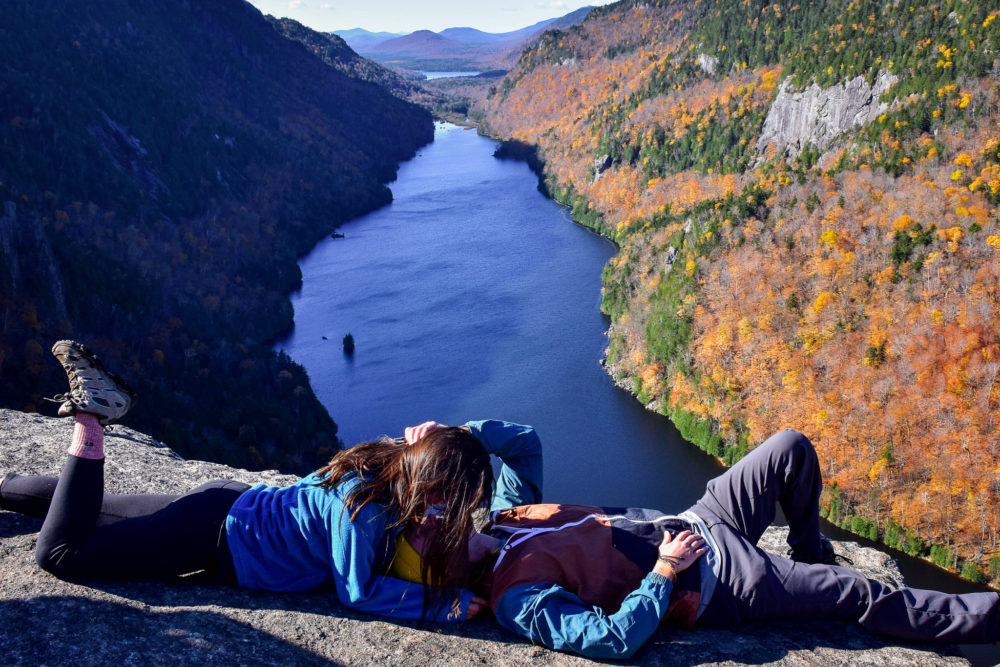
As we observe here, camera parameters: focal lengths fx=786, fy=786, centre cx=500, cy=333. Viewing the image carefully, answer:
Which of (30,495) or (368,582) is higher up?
(30,495)

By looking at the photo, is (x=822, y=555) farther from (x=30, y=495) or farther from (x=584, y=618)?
(x=30, y=495)

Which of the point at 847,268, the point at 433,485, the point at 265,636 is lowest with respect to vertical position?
the point at 847,268

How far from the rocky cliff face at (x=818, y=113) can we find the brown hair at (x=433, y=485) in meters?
53.2

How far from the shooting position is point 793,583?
3.85 m

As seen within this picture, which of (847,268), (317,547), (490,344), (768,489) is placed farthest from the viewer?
(490,344)

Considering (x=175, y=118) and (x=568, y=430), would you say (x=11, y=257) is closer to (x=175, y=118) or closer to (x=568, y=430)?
(x=568, y=430)

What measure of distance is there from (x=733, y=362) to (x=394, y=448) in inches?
1330

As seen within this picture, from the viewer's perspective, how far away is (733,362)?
35.6 metres

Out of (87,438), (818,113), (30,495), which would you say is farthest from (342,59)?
(87,438)

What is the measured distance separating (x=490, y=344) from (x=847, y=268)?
56.5 feet

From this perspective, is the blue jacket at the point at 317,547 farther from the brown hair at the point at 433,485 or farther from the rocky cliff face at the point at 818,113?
the rocky cliff face at the point at 818,113

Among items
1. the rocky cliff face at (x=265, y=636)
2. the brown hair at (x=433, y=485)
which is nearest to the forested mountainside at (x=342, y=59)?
the rocky cliff face at (x=265, y=636)

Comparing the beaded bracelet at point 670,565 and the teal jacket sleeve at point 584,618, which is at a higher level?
the beaded bracelet at point 670,565

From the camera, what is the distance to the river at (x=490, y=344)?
1147 inches
